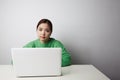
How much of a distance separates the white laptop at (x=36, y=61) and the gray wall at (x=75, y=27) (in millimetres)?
1021

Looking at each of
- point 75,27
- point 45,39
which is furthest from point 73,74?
point 75,27

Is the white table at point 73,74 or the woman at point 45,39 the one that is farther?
the woman at point 45,39

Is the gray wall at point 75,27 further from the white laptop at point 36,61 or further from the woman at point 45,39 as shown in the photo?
the white laptop at point 36,61

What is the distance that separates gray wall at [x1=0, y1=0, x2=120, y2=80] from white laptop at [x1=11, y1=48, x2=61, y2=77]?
3.35 ft

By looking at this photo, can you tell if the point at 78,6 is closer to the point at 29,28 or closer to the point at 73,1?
the point at 73,1

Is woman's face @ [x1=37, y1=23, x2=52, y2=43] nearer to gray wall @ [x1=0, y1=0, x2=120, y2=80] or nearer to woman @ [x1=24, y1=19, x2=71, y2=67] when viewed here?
woman @ [x1=24, y1=19, x2=71, y2=67]

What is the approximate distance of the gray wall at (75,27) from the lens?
8.32 ft

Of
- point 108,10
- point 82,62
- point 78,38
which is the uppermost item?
point 108,10

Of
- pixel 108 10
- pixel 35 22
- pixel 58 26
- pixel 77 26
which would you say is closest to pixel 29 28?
pixel 35 22

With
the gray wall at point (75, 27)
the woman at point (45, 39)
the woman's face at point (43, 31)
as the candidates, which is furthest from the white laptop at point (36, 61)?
the gray wall at point (75, 27)

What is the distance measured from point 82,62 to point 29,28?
83 cm

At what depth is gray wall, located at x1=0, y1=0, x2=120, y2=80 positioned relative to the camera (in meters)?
2.54

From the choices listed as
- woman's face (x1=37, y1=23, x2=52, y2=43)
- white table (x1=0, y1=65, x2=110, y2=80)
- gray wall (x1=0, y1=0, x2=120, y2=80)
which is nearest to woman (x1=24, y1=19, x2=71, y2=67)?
woman's face (x1=37, y1=23, x2=52, y2=43)

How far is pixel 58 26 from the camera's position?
260 centimetres
